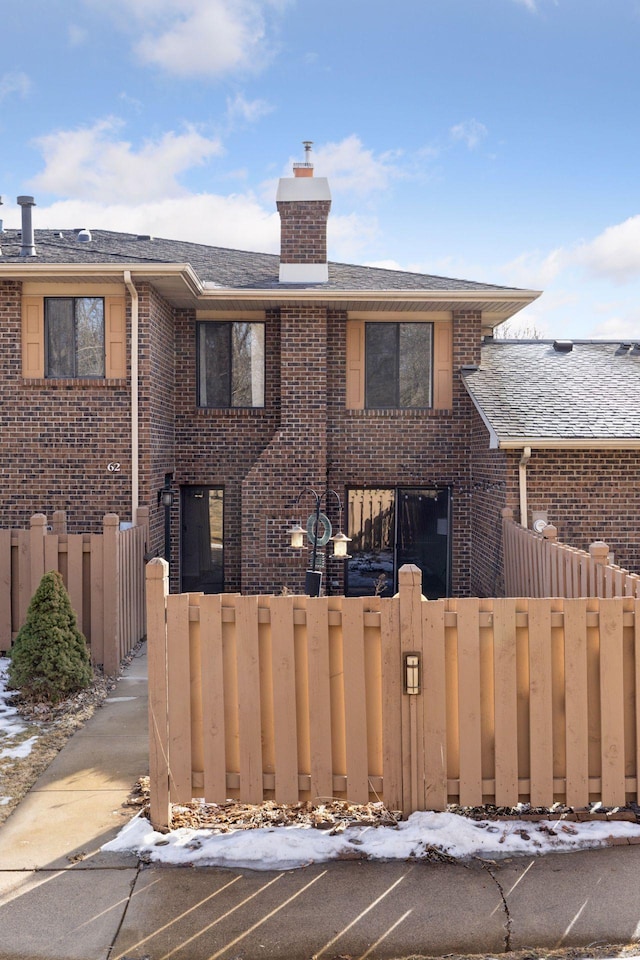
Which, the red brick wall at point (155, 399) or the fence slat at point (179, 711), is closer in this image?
the fence slat at point (179, 711)

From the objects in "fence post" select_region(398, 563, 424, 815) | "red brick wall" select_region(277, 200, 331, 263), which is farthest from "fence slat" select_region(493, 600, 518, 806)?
"red brick wall" select_region(277, 200, 331, 263)

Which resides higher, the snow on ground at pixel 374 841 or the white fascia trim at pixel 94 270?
the white fascia trim at pixel 94 270

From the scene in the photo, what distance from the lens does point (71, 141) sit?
2367cm

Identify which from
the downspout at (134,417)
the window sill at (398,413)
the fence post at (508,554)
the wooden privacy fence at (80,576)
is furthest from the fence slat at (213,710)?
the window sill at (398,413)

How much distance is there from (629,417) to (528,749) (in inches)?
298

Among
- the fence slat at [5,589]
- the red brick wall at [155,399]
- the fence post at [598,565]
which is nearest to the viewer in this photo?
the fence post at [598,565]

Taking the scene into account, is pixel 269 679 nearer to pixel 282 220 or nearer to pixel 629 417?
pixel 629 417

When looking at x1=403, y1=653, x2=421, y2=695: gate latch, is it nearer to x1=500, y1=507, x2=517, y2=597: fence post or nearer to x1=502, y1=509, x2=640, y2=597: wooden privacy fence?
x1=502, y1=509, x2=640, y2=597: wooden privacy fence

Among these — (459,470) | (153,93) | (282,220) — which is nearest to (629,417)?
(459,470)

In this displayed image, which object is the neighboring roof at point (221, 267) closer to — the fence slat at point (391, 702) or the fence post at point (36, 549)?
the fence post at point (36, 549)

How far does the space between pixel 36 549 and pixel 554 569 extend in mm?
5563

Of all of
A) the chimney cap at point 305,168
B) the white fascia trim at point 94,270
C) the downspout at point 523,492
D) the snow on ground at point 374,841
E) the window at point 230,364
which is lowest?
the snow on ground at point 374,841

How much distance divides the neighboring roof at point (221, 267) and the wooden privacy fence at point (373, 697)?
729cm

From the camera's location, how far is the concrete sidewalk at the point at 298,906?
349 cm
